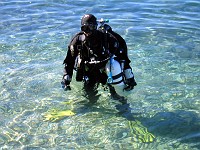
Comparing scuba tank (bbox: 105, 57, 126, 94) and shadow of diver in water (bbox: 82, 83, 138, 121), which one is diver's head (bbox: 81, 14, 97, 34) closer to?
scuba tank (bbox: 105, 57, 126, 94)

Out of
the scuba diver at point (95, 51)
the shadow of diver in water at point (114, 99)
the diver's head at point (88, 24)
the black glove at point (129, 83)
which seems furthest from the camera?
the shadow of diver in water at point (114, 99)

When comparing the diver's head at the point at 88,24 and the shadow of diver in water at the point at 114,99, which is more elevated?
the diver's head at the point at 88,24

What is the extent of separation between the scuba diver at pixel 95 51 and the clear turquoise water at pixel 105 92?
3.28 feet

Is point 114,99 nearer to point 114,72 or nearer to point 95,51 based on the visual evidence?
point 114,72

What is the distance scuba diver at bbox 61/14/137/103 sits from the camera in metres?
5.77

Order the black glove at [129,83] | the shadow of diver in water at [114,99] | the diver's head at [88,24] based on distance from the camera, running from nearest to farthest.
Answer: the diver's head at [88,24]
the black glove at [129,83]
the shadow of diver in water at [114,99]

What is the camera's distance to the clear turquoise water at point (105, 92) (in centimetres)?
632

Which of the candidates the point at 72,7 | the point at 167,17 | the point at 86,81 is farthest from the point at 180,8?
the point at 86,81

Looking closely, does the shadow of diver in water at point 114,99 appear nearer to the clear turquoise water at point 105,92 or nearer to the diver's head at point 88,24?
the clear turquoise water at point 105,92

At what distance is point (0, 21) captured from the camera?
42.1ft

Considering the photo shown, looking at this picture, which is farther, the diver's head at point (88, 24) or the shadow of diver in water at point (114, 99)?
the shadow of diver in water at point (114, 99)

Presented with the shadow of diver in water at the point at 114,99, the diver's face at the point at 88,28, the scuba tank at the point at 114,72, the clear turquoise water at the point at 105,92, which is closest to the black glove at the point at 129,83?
the scuba tank at the point at 114,72

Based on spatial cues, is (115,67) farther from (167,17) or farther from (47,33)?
(167,17)

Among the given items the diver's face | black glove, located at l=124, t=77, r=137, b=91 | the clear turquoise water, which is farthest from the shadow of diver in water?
the diver's face
